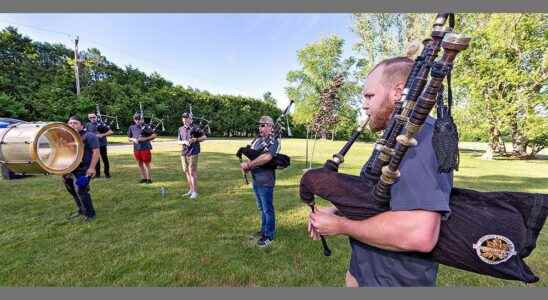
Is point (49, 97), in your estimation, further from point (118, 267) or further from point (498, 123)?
point (498, 123)

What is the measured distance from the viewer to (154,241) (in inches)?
209

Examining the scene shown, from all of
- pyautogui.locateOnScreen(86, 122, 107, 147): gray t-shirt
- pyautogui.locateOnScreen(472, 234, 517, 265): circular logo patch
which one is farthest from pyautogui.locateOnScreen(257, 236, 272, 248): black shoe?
pyautogui.locateOnScreen(86, 122, 107, 147): gray t-shirt

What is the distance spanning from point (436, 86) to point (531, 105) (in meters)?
28.4

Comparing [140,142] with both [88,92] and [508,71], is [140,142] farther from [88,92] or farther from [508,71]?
[88,92]

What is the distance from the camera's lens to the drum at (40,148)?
366cm

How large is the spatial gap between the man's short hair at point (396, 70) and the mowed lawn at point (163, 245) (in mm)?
3481

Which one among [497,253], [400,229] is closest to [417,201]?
[400,229]

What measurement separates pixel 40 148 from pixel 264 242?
3.98 metres

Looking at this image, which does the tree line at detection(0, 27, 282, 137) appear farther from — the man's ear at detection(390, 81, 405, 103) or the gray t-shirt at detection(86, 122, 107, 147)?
the man's ear at detection(390, 81, 405, 103)

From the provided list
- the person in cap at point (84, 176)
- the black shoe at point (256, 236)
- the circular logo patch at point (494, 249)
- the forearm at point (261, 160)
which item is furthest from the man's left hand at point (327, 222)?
the person in cap at point (84, 176)

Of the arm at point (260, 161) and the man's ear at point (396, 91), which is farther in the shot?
the arm at point (260, 161)

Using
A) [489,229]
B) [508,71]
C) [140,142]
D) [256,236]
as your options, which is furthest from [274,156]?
[508,71]

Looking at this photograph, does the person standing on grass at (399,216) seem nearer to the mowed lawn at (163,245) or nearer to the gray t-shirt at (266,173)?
the mowed lawn at (163,245)

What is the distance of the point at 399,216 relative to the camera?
1293 millimetres
